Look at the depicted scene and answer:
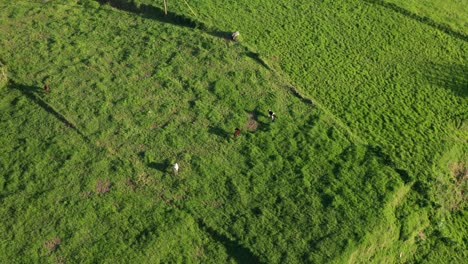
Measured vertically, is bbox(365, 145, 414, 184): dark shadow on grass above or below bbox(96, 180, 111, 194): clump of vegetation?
above

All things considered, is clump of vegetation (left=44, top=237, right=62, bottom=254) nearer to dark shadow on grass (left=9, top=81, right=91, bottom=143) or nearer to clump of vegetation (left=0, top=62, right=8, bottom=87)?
dark shadow on grass (left=9, top=81, right=91, bottom=143)

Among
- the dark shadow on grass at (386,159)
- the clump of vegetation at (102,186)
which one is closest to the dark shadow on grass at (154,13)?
the clump of vegetation at (102,186)

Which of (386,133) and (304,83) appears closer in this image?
(386,133)

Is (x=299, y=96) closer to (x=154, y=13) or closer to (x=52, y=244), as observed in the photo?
(x=154, y=13)

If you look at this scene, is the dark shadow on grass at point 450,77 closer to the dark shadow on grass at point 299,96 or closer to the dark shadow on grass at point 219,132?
the dark shadow on grass at point 299,96

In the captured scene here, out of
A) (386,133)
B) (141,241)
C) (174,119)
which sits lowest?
(141,241)

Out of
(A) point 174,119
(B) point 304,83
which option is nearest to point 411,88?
(B) point 304,83

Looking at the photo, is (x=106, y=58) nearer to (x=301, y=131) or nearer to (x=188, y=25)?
(x=188, y=25)

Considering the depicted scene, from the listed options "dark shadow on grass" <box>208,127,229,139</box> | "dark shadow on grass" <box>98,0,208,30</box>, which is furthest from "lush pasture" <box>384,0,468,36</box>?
"dark shadow on grass" <box>208,127,229,139</box>
